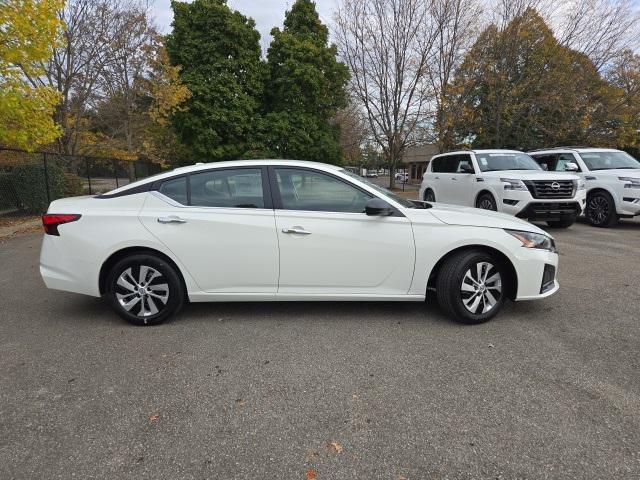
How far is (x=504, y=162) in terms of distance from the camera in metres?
9.59

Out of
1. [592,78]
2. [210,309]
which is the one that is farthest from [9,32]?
[592,78]

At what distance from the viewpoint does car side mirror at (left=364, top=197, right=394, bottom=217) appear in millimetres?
3615

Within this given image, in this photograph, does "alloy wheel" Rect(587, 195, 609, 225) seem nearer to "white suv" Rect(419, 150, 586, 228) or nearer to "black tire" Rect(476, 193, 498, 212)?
"white suv" Rect(419, 150, 586, 228)

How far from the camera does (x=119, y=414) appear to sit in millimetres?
2473

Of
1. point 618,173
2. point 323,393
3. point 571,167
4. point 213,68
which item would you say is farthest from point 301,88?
point 323,393

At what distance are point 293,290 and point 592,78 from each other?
22186mm

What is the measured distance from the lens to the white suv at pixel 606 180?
29.5 feet

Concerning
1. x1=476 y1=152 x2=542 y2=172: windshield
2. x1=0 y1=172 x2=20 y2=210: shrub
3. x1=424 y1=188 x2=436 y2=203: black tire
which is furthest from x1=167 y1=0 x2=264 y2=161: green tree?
x1=476 y1=152 x2=542 y2=172: windshield

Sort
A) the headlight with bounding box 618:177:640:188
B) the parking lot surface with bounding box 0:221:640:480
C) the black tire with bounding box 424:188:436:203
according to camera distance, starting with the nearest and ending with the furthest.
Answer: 1. the parking lot surface with bounding box 0:221:640:480
2. the headlight with bounding box 618:177:640:188
3. the black tire with bounding box 424:188:436:203

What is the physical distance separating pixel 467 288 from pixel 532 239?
31.5 inches

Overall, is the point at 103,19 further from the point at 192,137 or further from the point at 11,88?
the point at 11,88

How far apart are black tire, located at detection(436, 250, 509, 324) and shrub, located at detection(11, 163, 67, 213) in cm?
1291

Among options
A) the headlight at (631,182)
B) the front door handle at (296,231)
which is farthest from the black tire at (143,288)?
the headlight at (631,182)

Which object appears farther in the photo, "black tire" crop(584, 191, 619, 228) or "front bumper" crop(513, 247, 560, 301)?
"black tire" crop(584, 191, 619, 228)
